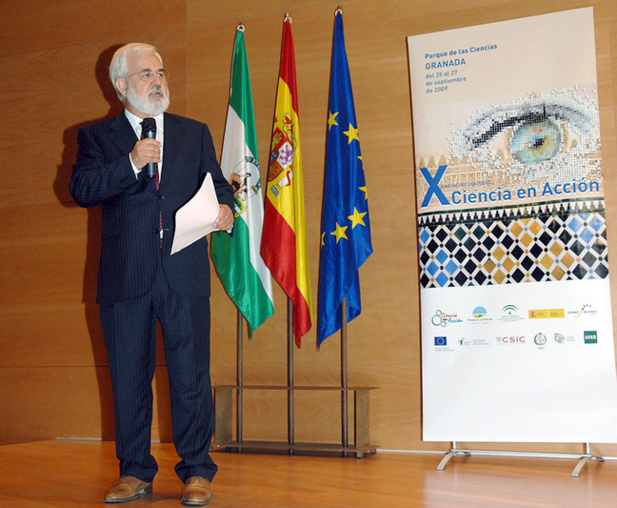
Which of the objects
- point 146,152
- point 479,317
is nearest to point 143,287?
point 146,152

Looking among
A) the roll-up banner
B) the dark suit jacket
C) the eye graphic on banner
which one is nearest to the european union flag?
the roll-up banner

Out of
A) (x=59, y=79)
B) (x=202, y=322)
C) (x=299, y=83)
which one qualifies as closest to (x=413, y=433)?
(x=202, y=322)

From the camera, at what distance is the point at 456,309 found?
3.50 m

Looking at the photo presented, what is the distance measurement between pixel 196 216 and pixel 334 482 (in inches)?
51.0

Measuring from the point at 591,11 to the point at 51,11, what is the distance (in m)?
3.63

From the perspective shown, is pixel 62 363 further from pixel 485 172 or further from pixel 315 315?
pixel 485 172

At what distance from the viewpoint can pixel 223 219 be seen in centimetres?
237

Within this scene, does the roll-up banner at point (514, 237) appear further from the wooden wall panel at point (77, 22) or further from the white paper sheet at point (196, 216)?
the wooden wall panel at point (77, 22)

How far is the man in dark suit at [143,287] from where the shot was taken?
2354mm

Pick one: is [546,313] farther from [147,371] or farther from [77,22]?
[77,22]

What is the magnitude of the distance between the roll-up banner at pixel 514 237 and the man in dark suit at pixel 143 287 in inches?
59.6

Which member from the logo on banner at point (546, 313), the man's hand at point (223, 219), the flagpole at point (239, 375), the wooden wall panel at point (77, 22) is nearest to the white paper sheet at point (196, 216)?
the man's hand at point (223, 219)

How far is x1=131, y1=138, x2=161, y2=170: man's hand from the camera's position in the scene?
222cm

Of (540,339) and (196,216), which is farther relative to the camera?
(540,339)
